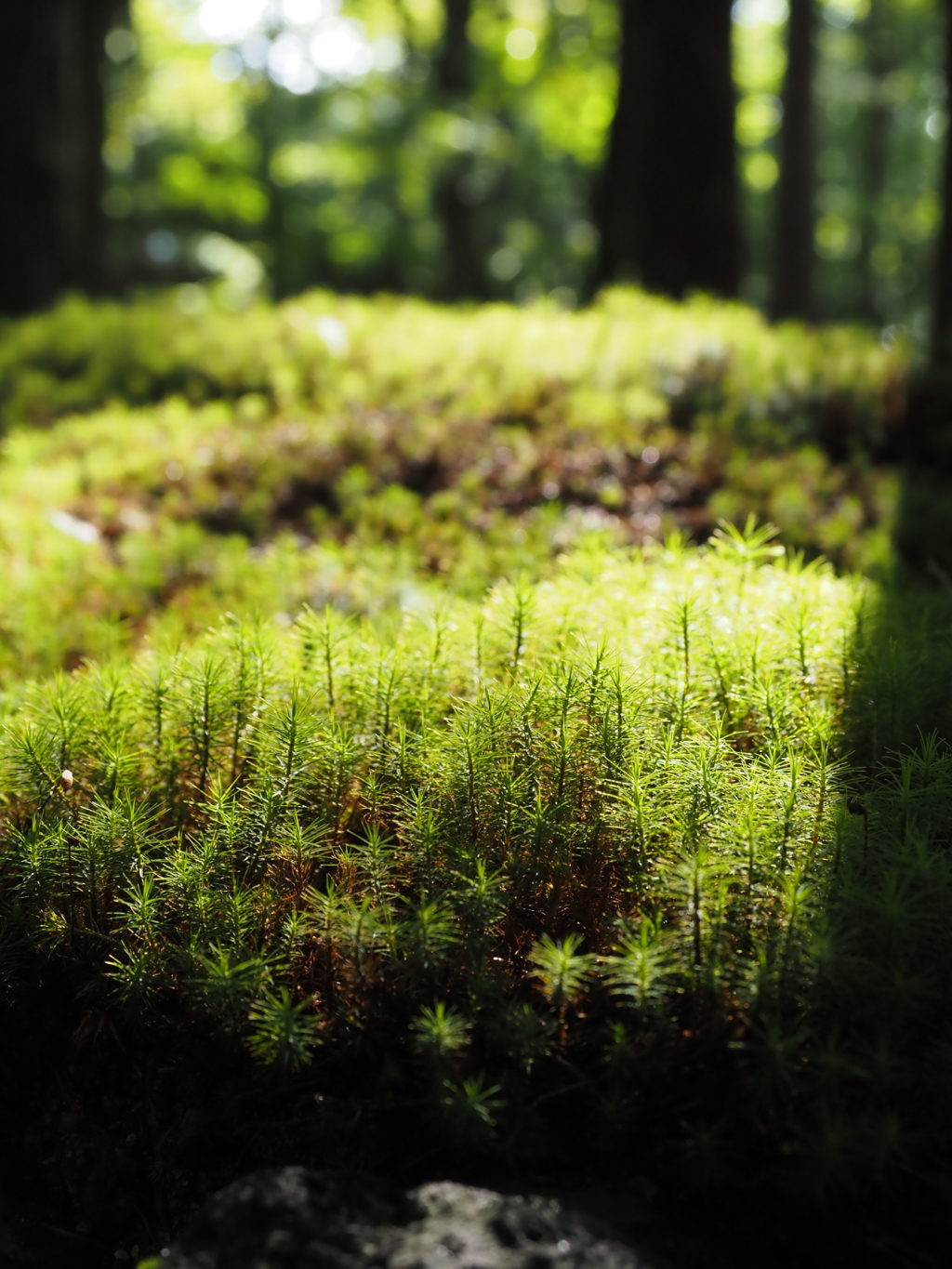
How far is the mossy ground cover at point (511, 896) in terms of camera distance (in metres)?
→ 1.78

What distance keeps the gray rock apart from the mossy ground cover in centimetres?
14

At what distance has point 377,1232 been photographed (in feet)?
5.25

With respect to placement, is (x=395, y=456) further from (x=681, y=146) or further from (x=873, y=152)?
(x=873, y=152)

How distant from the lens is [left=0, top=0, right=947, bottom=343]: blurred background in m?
11.6

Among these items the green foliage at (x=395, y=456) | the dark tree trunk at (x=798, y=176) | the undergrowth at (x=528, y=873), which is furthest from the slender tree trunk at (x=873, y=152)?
the undergrowth at (x=528, y=873)

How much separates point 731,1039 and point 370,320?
6613mm

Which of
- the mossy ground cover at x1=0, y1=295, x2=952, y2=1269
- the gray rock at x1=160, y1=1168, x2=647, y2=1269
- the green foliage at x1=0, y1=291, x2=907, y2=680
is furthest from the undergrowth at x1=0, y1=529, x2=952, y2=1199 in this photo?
the green foliage at x1=0, y1=291, x2=907, y2=680

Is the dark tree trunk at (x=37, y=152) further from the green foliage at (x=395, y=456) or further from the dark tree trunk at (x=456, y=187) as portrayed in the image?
the dark tree trunk at (x=456, y=187)

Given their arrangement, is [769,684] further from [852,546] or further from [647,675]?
[852,546]

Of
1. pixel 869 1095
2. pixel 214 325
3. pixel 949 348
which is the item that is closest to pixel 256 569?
pixel 869 1095

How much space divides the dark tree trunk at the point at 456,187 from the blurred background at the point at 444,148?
0.05m

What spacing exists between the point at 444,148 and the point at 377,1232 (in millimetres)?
16352

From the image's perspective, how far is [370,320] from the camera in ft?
24.7

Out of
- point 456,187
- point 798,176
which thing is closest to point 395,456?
point 798,176
